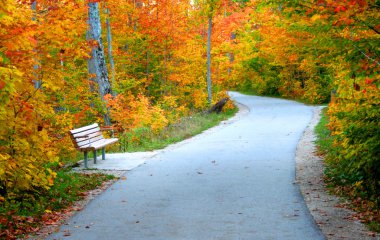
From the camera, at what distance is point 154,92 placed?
102ft

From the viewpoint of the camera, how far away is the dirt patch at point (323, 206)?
587 cm

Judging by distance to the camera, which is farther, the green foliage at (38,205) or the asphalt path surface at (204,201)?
the green foliage at (38,205)

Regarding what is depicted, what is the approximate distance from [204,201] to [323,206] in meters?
1.90

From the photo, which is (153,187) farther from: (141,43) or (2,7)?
(141,43)

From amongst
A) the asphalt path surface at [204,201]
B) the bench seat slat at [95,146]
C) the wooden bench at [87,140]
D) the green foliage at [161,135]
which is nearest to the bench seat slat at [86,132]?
the wooden bench at [87,140]

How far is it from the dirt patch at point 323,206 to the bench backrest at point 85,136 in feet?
16.7

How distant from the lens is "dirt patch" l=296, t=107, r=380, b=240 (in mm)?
5870

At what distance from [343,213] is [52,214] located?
171 inches

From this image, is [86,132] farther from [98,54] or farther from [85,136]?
[98,54]

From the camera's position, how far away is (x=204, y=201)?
7.75 meters

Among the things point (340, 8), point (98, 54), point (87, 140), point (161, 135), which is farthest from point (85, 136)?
point (98, 54)

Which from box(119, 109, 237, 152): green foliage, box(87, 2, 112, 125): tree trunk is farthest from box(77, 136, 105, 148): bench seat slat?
box(87, 2, 112, 125): tree trunk

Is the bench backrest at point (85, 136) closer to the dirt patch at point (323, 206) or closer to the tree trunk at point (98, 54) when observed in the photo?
the dirt patch at point (323, 206)

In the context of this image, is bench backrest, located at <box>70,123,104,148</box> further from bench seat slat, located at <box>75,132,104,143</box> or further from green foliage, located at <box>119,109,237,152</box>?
green foliage, located at <box>119,109,237,152</box>
